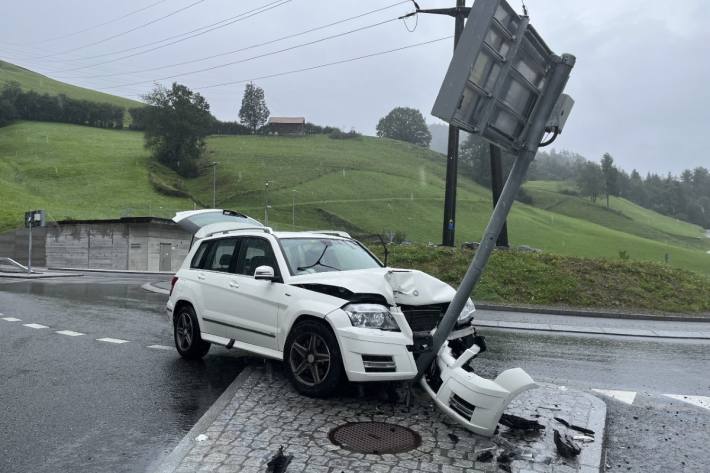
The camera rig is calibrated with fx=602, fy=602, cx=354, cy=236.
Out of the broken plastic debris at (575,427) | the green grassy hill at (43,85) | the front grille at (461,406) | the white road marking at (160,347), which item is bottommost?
the white road marking at (160,347)

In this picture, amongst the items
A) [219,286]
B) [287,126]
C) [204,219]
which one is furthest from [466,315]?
[287,126]

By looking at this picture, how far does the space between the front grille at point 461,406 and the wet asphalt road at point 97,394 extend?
2.38 m

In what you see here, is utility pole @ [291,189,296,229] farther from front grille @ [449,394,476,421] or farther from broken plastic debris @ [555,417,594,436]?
front grille @ [449,394,476,421]

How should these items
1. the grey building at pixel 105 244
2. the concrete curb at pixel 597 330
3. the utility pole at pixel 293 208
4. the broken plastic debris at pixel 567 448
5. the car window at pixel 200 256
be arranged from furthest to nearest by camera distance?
the utility pole at pixel 293 208 → the grey building at pixel 105 244 → the concrete curb at pixel 597 330 → the car window at pixel 200 256 → the broken plastic debris at pixel 567 448

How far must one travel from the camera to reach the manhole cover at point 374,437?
15.8ft

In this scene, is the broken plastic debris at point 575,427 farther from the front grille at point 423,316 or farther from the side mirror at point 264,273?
the side mirror at point 264,273

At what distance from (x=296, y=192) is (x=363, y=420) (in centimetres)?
7730

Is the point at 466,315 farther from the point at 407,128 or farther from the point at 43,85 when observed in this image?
the point at 43,85

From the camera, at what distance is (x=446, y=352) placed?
238 inches

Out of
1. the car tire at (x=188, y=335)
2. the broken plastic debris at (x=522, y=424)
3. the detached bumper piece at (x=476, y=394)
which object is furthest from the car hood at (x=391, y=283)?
the car tire at (x=188, y=335)

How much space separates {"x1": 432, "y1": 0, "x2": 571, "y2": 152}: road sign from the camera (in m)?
4.61

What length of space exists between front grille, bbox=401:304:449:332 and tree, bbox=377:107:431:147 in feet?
516

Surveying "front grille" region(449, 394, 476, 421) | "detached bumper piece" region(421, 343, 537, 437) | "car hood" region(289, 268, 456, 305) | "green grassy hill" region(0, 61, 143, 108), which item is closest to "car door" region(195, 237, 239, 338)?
"car hood" region(289, 268, 456, 305)

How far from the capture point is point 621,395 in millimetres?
6996
